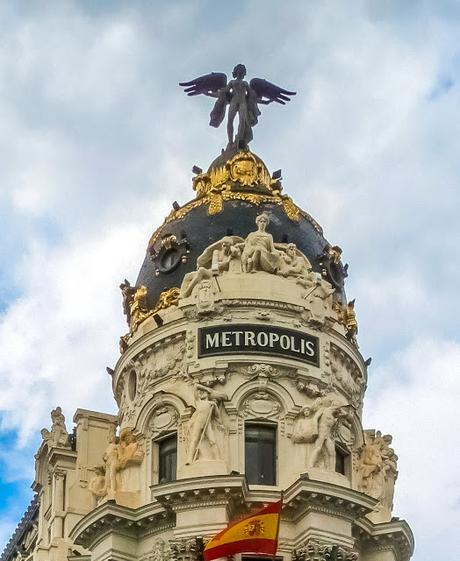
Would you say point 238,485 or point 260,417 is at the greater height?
point 260,417

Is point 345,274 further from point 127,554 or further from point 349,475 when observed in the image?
point 127,554

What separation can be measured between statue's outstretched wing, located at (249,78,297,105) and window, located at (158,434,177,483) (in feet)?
56.3

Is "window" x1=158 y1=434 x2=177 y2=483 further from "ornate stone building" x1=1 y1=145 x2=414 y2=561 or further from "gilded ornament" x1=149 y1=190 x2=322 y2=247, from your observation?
"gilded ornament" x1=149 y1=190 x2=322 y2=247

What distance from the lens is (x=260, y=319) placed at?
5025cm

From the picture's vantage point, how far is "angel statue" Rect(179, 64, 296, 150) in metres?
58.6

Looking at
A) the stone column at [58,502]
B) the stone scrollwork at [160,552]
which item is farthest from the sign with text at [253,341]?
the stone column at [58,502]

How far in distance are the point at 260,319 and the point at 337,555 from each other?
28.3 feet

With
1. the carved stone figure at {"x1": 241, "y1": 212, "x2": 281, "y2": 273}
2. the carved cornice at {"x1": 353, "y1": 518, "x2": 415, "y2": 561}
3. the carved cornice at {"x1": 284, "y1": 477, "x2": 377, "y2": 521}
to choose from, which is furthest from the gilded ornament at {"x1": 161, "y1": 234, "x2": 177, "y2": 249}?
the carved cornice at {"x1": 353, "y1": 518, "x2": 415, "y2": 561}

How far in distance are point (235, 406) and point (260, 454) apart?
1.78 m

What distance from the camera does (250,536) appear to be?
4469 centimetres

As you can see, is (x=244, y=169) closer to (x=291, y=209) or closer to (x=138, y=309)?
(x=291, y=209)

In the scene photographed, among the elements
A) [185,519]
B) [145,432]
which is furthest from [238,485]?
[145,432]

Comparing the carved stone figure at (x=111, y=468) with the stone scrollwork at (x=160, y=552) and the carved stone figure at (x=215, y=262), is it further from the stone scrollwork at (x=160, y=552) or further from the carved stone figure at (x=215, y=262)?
the carved stone figure at (x=215, y=262)

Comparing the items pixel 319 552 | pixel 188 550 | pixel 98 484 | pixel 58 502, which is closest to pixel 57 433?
pixel 58 502
